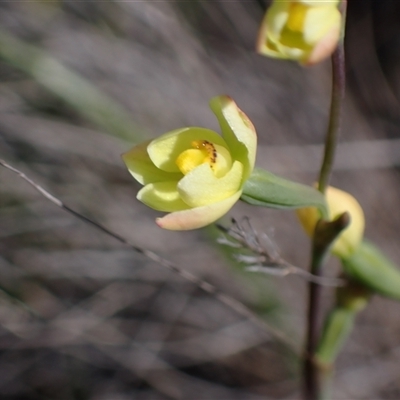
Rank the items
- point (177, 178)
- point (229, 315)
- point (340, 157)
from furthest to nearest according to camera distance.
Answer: point (340, 157), point (229, 315), point (177, 178)

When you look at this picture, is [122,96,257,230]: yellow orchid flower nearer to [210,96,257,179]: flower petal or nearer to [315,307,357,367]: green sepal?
[210,96,257,179]: flower petal

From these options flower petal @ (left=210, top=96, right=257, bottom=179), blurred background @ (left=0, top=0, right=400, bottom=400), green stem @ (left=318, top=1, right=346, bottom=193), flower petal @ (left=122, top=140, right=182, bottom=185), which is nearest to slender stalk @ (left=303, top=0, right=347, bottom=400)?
green stem @ (left=318, top=1, right=346, bottom=193)

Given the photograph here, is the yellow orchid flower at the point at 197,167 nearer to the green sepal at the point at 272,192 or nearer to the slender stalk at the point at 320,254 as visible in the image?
the green sepal at the point at 272,192

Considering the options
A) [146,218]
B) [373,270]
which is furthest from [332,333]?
[146,218]

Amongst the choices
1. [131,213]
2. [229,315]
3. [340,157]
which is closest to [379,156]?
[340,157]

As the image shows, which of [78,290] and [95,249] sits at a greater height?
[95,249]

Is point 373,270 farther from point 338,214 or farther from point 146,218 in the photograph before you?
point 146,218

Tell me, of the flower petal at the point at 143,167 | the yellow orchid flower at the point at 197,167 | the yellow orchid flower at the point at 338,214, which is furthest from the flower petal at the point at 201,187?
the yellow orchid flower at the point at 338,214

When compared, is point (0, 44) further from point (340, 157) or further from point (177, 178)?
point (340, 157)
